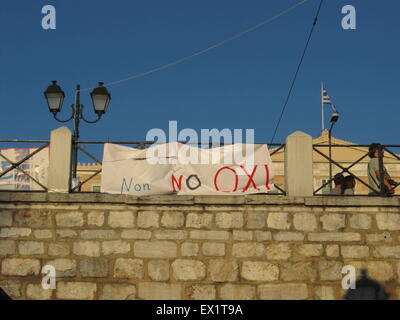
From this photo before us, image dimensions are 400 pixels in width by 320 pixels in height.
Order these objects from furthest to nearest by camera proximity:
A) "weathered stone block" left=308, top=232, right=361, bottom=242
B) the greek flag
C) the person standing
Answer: the greek flag
the person standing
"weathered stone block" left=308, top=232, right=361, bottom=242

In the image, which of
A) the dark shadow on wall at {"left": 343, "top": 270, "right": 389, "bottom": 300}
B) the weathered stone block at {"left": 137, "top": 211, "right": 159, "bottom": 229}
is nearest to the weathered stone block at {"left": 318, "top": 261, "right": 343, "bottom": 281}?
the dark shadow on wall at {"left": 343, "top": 270, "right": 389, "bottom": 300}

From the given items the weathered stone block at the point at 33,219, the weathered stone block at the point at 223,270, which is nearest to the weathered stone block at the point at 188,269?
the weathered stone block at the point at 223,270

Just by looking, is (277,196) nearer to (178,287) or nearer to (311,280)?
(311,280)

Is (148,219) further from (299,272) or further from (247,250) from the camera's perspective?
(299,272)

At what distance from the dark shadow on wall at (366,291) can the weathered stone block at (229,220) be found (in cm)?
188

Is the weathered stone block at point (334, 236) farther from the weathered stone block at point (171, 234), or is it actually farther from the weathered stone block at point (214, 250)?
the weathered stone block at point (171, 234)

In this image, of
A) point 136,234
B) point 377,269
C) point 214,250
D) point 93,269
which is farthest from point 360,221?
point 93,269

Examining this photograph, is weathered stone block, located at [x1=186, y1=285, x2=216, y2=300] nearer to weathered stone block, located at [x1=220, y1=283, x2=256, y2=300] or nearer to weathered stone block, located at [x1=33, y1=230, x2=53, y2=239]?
weathered stone block, located at [x1=220, y1=283, x2=256, y2=300]

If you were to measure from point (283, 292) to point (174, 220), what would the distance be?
6.28 ft

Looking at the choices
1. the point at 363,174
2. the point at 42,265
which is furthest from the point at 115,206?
the point at 363,174

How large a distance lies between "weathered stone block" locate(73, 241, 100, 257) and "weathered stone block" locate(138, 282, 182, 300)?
0.83 m

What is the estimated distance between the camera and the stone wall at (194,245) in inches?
320

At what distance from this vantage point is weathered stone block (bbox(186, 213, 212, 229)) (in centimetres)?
832
